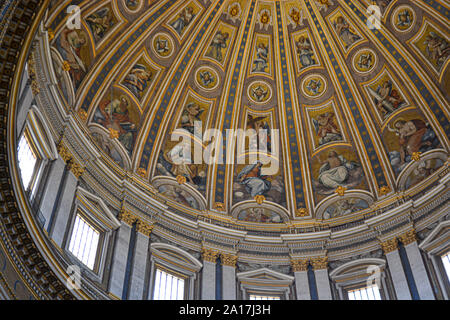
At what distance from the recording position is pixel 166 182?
2419cm

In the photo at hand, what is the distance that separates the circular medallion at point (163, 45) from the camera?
26.1 m

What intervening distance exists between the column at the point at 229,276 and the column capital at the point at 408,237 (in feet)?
18.8

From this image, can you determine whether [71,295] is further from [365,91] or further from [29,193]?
[365,91]

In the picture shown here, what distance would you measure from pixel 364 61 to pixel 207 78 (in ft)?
22.4

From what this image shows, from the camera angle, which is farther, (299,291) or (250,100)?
(250,100)

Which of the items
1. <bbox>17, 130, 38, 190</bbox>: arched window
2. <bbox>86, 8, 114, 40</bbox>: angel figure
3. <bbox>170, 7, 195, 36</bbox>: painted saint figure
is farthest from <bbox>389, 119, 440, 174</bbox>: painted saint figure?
<bbox>17, 130, 38, 190</bbox>: arched window

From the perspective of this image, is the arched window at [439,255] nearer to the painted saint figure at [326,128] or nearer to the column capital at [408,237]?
the column capital at [408,237]

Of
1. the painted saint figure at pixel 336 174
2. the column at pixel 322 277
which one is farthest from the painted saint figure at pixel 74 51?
the column at pixel 322 277

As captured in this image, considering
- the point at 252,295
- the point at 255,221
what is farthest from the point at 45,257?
the point at 255,221

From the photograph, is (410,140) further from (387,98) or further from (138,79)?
(138,79)

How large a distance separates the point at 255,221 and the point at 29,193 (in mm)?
10185

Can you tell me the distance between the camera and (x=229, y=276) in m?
21.1

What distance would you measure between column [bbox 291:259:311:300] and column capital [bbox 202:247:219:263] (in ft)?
9.07

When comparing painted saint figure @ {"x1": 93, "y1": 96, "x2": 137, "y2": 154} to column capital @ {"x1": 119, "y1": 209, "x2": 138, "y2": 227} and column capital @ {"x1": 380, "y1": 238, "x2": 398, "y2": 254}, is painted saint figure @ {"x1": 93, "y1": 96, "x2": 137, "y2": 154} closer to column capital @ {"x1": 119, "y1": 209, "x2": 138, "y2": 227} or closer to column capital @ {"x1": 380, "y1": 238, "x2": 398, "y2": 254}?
column capital @ {"x1": 119, "y1": 209, "x2": 138, "y2": 227}
